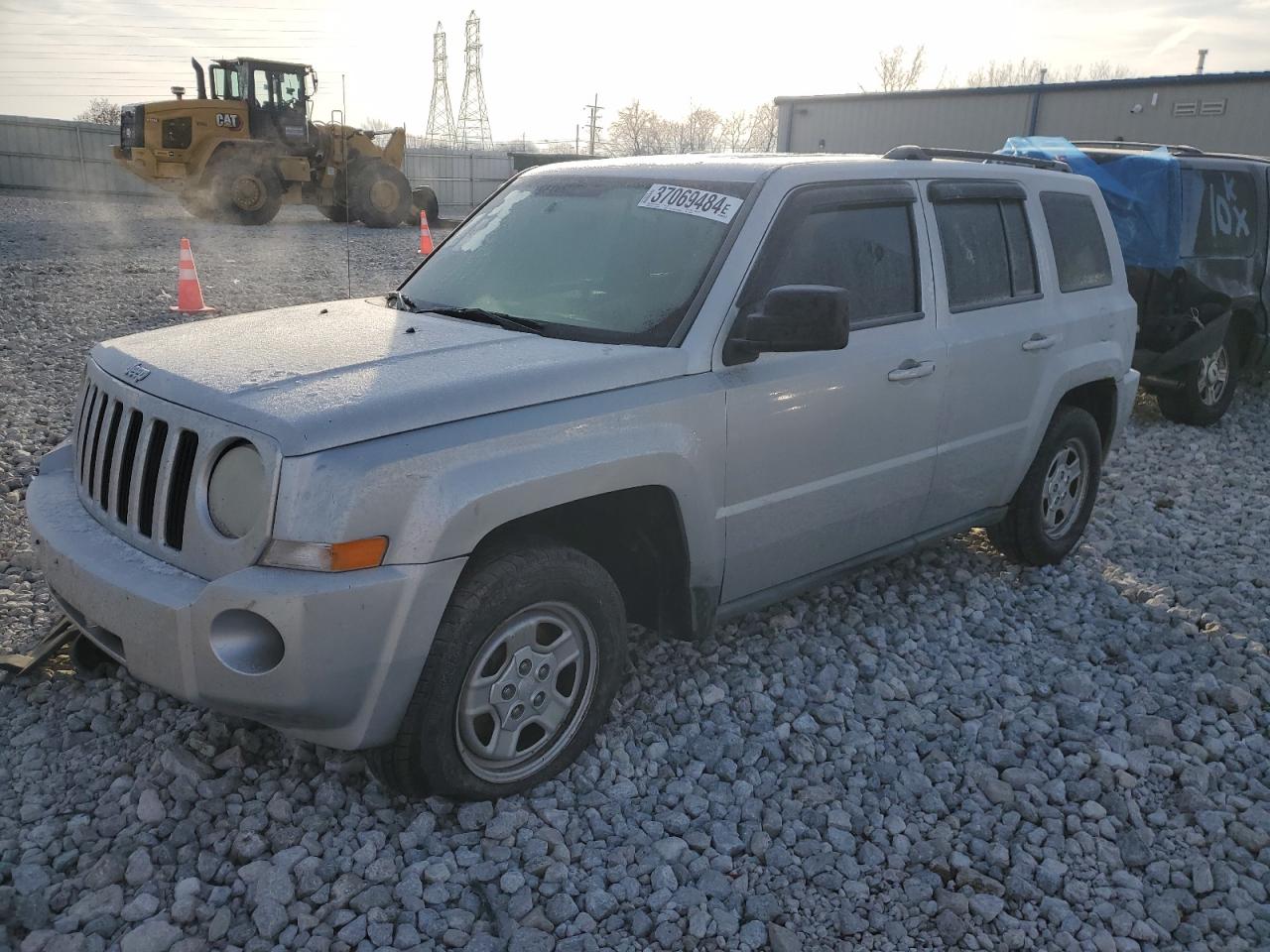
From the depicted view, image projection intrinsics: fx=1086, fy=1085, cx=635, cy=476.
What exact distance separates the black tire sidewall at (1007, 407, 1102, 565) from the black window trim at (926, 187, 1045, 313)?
2.20 ft

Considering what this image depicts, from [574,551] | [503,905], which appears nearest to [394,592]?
[574,551]

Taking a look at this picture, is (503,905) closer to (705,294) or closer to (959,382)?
(705,294)

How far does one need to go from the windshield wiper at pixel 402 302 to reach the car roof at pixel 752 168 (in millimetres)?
796

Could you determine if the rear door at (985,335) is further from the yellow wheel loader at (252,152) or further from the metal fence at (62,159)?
the metal fence at (62,159)

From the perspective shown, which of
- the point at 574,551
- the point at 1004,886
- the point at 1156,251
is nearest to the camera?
the point at 1004,886

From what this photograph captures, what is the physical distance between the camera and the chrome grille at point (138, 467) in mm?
2926

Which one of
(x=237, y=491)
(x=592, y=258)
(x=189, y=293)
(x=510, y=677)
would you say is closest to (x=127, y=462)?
(x=237, y=491)

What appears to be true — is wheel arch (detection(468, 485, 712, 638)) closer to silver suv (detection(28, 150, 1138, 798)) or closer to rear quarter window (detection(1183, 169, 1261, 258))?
silver suv (detection(28, 150, 1138, 798))

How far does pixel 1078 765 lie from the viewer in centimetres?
363

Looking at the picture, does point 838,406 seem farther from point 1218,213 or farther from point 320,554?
point 1218,213

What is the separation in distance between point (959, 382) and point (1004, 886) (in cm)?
201

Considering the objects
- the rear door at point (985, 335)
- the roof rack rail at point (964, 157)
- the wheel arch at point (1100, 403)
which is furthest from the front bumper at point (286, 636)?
the wheel arch at point (1100, 403)

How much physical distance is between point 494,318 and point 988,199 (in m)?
2.27

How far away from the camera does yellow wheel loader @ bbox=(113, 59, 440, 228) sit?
69.4ft
